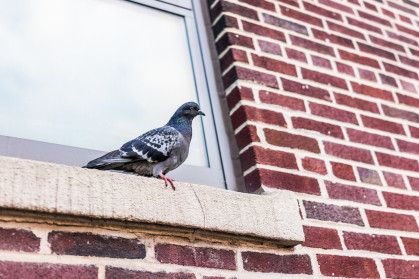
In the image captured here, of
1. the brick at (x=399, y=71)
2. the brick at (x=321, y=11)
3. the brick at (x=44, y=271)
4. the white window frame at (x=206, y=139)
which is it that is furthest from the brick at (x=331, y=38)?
the brick at (x=44, y=271)

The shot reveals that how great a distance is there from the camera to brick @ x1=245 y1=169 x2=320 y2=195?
160cm

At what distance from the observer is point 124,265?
121 centimetres

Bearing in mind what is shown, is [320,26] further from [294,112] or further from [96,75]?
[96,75]

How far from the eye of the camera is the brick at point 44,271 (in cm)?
106

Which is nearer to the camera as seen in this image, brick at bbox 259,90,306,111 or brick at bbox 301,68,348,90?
brick at bbox 259,90,306,111

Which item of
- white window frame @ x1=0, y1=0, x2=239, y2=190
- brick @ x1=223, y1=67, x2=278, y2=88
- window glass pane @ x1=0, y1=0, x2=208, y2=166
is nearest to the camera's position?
white window frame @ x1=0, y1=0, x2=239, y2=190

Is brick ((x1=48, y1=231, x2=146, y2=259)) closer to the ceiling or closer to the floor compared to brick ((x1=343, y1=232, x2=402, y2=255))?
closer to the floor

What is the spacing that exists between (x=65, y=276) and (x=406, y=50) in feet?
7.47

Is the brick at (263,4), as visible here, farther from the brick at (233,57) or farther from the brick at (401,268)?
the brick at (401,268)

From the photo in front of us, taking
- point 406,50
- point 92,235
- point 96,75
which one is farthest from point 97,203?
point 406,50

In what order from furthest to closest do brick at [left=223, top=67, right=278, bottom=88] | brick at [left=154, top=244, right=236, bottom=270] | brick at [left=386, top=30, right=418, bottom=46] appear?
brick at [left=386, top=30, right=418, bottom=46], brick at [left=223, top=67, right=278, bottom=88], brick at [left=154, top=244, right=236, bottom=270]

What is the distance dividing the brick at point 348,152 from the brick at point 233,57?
528 millimetres

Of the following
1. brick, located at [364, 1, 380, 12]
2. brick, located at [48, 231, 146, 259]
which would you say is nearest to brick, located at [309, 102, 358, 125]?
brick, located at [364, 1, 380, 12]

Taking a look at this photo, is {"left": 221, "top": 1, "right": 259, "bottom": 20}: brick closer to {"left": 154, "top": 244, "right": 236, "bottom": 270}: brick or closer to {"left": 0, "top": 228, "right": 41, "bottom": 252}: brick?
{"left": 154, "top": 244, "right": 236, "bottom": 270}: brick
